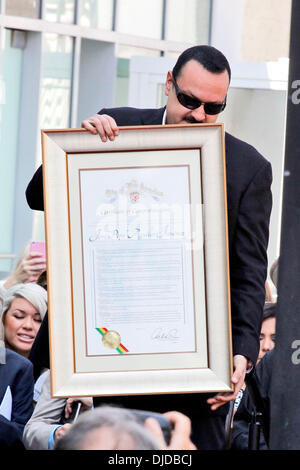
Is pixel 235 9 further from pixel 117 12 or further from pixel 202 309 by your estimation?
pixel 202 309

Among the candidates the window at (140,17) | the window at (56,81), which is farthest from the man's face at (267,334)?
the window at (140,17)

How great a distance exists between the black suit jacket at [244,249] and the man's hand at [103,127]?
0.89 feet

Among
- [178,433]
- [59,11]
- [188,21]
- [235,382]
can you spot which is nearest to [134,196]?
[235,382]

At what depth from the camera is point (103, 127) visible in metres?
2.61

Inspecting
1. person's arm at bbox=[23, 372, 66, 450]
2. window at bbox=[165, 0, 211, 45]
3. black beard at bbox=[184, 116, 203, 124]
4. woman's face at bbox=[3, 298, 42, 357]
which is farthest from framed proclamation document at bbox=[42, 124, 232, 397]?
window at bbox=[165, 0, 211, 45]

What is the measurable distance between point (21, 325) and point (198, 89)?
8.24 feet

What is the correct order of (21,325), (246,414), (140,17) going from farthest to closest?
(140,17) → (21,325) → (246,414)

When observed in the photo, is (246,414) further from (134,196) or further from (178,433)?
(178,433)

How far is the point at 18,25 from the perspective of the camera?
7895 millimetres

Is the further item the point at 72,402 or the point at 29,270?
the point at 29,270

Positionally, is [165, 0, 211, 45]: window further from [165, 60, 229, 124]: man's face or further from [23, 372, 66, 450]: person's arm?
[165, 60, 229, 124]: man's face

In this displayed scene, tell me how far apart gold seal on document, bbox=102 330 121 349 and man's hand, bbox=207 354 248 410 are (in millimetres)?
294

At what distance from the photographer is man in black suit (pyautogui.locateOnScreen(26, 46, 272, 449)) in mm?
2760

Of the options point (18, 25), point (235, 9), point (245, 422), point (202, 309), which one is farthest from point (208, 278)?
point (235, 9)
